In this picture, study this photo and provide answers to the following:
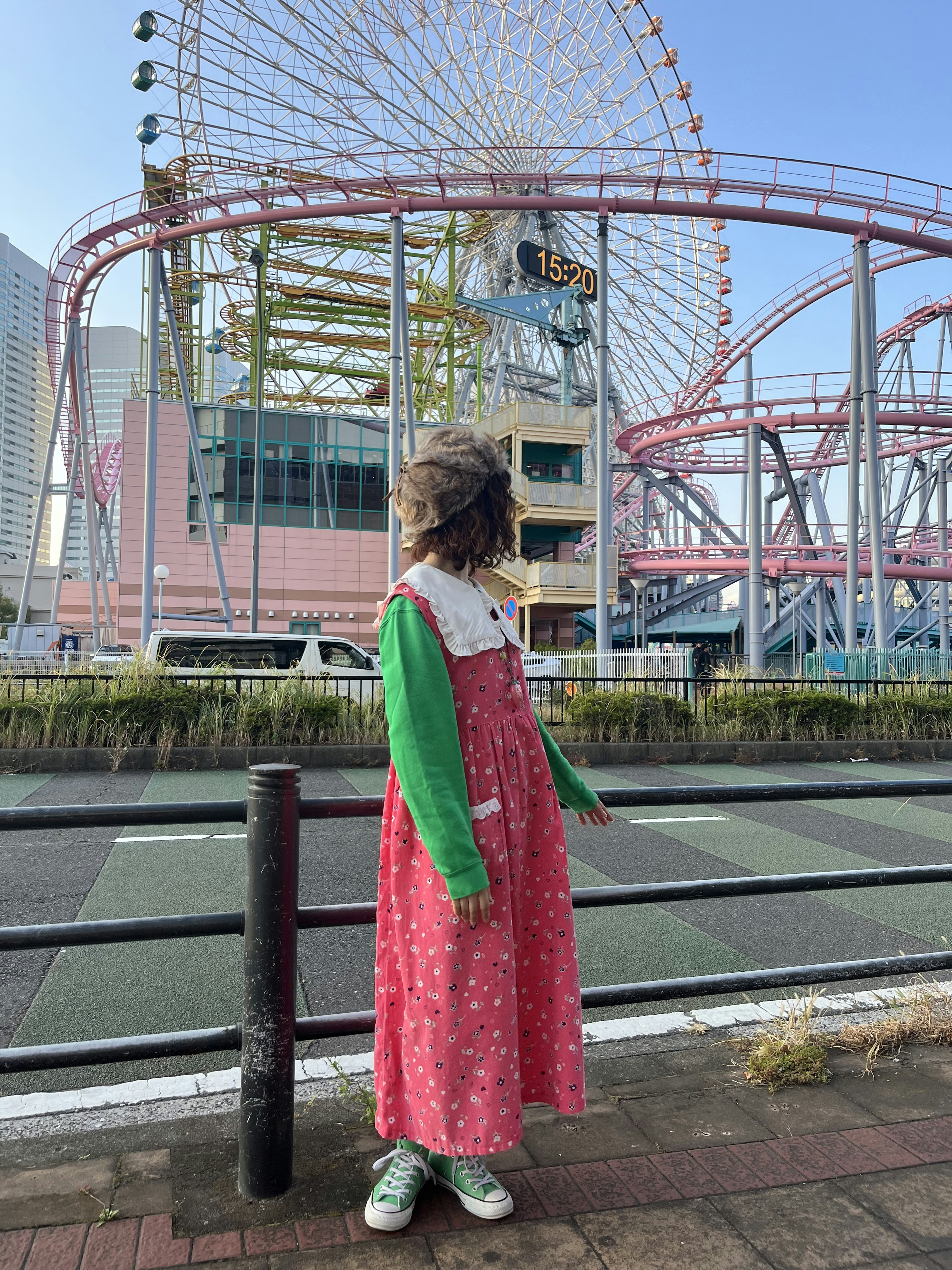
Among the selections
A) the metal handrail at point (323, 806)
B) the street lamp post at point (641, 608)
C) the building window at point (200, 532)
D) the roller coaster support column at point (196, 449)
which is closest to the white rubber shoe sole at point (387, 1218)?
the metal handrail at point (323, 806)

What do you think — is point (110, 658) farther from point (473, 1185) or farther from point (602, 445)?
point (473, 1185)

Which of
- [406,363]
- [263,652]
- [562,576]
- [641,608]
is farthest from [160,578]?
[641,608]

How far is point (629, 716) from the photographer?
40.5 ft

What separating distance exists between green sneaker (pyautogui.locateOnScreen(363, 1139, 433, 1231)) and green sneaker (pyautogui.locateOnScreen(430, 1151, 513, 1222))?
0.03 metres

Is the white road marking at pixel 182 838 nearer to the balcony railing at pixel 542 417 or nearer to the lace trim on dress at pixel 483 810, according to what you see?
the lace trim on dress at pixel 483 810

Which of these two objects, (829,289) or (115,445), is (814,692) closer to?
(829,289)

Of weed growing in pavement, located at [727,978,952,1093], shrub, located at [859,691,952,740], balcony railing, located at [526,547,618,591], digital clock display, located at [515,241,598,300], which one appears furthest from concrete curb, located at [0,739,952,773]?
digital clock display, located at [515,241,598,300]

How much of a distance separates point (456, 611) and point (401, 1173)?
125 centimetres

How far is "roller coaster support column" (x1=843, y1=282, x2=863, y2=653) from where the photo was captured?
21.6 m

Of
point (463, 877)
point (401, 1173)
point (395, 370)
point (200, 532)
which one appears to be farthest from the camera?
point (200, 532)

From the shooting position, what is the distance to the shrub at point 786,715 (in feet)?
42.0

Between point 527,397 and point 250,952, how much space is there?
45.6 metres

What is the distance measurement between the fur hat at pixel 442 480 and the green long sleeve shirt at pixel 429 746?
228 millimetres

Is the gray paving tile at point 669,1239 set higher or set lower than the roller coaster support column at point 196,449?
lower
